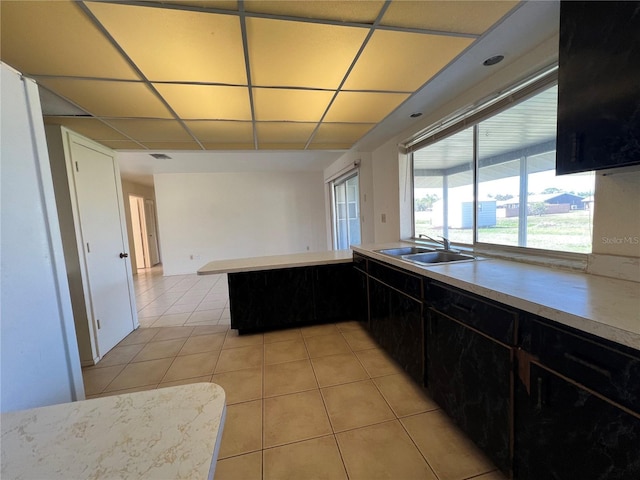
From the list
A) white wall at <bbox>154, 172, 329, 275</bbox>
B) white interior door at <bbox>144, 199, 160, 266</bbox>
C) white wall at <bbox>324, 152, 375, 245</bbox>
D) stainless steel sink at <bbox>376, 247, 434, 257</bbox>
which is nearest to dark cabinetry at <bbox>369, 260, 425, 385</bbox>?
stainless steel sink at <bbox>376, 247, 434, 257</bbox>

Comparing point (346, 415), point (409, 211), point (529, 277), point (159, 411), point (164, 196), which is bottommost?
point (346, 415)

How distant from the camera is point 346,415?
1.68 metres

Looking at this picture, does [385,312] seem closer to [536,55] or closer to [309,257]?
[309,257]

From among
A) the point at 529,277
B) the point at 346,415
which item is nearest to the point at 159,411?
the point at 346,415

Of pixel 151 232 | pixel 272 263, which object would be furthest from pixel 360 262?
pixel 151 232

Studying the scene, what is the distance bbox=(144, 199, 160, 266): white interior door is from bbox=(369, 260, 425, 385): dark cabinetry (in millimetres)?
7606

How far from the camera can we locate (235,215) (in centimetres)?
657

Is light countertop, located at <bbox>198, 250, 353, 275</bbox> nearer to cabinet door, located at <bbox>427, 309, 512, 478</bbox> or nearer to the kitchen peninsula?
the kitchen peninsula

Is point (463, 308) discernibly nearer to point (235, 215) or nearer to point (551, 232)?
point (551, 232)

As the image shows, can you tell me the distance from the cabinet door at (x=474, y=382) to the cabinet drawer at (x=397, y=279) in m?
A: 0.20

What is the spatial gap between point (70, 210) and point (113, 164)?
965 millimetres

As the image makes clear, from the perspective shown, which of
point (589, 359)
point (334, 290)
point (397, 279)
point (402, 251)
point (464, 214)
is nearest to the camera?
point (589, 359)

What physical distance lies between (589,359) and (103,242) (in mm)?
3689

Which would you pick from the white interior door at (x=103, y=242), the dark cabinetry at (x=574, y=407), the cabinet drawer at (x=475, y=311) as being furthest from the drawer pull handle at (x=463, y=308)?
the white interior door at (x=103, y=242)
